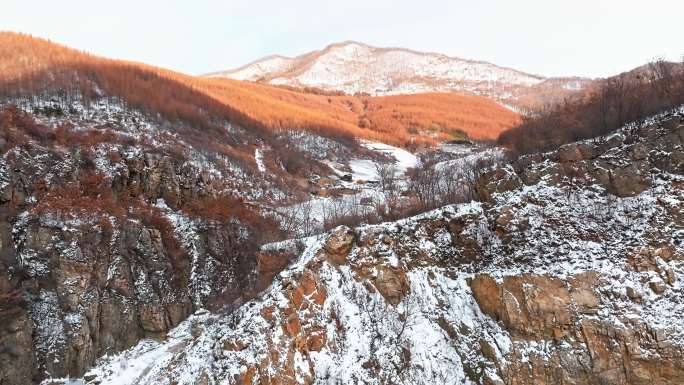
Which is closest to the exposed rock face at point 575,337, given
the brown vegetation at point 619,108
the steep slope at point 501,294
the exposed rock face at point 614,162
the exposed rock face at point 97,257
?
the steep slope at point 501,294

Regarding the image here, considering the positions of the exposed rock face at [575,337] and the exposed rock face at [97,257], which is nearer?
the exposed rock face at [575,337]

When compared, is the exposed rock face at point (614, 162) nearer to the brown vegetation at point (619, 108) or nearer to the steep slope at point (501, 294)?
the steep slope at point (501, 294)

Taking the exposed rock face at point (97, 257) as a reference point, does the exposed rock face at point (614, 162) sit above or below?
above

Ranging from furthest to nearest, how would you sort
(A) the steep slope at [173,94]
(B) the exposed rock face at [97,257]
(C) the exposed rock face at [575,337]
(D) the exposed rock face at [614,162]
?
(A) the steep slope at [173,94] < (B) the exposed rock face at [97,257] < (D) the exposed rock face at [614,162] < (C) the exposed rock face at [575,337]

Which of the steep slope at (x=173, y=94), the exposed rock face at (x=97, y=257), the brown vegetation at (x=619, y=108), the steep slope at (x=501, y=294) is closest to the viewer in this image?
the steep slope at (x=501, y=294)

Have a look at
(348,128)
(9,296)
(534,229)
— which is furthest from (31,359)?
(348,128)

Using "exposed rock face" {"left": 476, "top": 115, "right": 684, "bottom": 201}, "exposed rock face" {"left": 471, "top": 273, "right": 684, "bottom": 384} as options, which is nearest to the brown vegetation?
"exposed rock face" {"left": 476, "top": 115, "right": 684, "bottom": 201}

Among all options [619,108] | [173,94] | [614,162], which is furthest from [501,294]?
[173,94]

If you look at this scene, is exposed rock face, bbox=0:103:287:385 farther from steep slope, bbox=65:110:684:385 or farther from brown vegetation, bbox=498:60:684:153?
brown vegetation, bbox=498:60:684:153

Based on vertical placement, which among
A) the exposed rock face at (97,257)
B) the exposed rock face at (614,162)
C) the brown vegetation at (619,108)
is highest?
the brown vegetation at (619,108)
